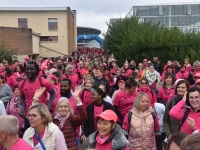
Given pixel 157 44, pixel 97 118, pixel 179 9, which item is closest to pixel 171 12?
pixel 179 9

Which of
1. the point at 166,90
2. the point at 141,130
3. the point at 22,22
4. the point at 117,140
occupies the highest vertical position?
the point at 22,22

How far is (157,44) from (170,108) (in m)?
15.5

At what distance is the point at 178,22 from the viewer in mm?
35719

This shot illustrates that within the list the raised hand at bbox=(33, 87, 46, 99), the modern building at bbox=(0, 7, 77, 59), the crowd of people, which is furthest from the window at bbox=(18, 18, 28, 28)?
the raised hand at bbox=(33, 87, 46, 99)

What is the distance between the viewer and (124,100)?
5.84 metres

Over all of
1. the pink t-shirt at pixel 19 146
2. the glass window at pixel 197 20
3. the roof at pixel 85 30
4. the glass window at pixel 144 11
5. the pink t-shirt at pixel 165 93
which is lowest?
the pink t-shirt at pixel 19 146

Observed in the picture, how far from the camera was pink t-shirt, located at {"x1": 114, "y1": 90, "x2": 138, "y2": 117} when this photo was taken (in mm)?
5828

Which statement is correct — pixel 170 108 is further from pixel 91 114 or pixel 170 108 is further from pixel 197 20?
pixel 197 20

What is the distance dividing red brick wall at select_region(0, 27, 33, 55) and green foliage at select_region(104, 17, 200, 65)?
1270 centimetres

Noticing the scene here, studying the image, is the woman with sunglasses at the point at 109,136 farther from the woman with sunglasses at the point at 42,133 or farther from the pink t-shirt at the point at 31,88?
the pink t-shirt at the point at 31,88

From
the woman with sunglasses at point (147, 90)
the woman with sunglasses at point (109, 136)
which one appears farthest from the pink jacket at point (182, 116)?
the woman with sunglasses at point (147, 90)

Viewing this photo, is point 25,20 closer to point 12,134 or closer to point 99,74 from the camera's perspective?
point 99,74

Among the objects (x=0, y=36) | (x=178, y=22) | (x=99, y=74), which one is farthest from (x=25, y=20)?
(x=99, y=74)

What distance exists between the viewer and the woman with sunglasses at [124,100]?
19.1 ft
